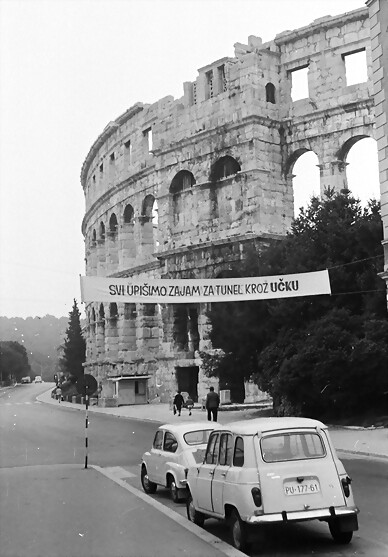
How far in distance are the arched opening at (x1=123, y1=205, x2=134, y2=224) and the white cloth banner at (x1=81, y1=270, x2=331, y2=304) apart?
1290 inches

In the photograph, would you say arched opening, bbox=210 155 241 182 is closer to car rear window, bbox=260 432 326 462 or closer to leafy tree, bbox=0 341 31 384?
car rear window, bbox=260 432 326 462

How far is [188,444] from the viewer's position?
37.8ft

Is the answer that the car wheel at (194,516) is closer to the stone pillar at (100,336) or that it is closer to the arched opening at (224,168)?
the arched opening at (224,168)

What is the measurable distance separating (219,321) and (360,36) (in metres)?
19.5

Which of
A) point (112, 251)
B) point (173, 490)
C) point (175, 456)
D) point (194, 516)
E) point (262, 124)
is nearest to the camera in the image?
point (194, 516)

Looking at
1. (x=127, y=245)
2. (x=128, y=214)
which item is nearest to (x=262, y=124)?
(x=128, y=214)

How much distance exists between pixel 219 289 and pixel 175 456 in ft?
35.7

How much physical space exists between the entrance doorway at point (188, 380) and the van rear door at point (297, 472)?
36.0m

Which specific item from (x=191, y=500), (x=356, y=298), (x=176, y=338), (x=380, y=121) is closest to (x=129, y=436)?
(x=356, y=298)

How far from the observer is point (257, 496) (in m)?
7.82

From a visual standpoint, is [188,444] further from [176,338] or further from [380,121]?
[176,338]

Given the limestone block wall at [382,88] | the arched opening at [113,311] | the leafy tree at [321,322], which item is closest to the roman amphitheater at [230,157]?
the arched opening at [113,311]

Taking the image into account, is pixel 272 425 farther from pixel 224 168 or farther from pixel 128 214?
pixel 128 214

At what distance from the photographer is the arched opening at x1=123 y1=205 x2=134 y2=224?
54269mm
